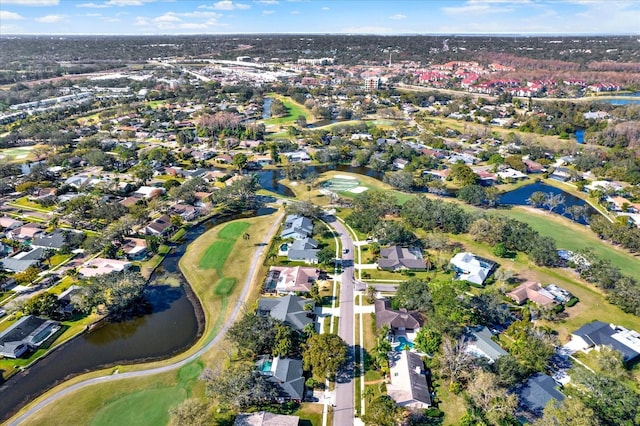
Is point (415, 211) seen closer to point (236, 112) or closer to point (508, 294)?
point (508, 294)

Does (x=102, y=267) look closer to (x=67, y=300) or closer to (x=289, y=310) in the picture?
(x=67, y=300)

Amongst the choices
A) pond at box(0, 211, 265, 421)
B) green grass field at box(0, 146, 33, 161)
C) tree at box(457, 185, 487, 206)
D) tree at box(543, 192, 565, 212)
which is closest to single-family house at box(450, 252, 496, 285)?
tree at box(457, 185, 487, 206)

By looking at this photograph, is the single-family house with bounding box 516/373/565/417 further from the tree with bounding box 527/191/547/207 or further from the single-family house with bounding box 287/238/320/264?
the tree with bounding box 527/191/547/207

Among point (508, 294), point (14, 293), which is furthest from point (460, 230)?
point (14, 293)

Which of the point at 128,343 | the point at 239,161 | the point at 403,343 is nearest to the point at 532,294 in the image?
the point at 403,343

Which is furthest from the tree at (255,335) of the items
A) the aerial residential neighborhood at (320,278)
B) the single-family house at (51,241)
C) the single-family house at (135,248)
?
the single-family house at (51,241)

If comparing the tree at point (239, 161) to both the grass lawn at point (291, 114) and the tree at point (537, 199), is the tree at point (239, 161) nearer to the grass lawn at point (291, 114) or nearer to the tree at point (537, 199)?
the grass lawn at point (291, 114)
